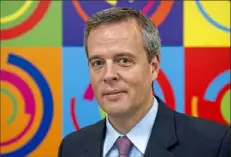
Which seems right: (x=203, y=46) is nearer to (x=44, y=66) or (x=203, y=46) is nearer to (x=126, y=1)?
(x=126, y=1)

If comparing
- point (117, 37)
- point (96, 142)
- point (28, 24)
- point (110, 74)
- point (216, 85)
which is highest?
point (28, 24)

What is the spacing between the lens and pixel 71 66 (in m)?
1.68

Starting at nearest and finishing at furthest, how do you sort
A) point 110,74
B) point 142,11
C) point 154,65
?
point 110,74 → point 154,65 → point 142,11

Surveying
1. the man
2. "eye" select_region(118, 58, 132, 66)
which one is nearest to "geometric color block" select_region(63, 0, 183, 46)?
the man

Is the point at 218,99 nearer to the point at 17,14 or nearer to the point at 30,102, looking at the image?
the point at 30,102

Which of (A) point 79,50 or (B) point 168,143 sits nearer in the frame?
(B) point 168,143

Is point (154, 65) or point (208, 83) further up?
point (154, 65)

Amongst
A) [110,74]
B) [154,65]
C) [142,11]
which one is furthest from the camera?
[142,11]

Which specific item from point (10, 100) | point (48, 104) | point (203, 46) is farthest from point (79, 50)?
point (203, 46)

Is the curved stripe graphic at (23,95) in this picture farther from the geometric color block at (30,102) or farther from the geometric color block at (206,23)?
the geometric color block at (206,23)

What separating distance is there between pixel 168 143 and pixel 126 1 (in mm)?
782

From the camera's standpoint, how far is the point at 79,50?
1677 mm

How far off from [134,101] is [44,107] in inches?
27.9

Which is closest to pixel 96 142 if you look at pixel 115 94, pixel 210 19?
pixel 115 94
